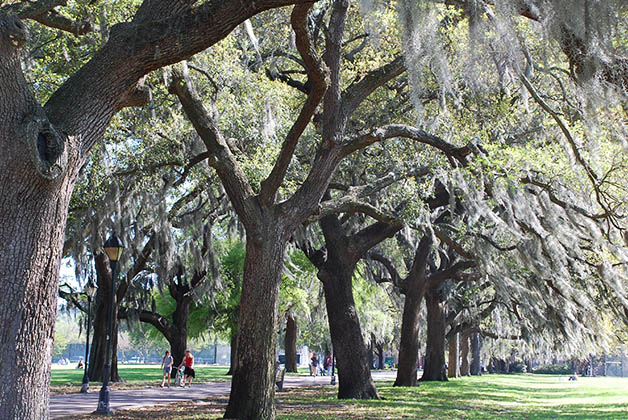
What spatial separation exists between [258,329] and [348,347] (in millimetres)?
6414

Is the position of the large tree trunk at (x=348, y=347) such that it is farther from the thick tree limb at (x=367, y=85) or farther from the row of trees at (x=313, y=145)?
the thick tree limb at (x=367, y=85)

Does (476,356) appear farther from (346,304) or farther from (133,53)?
(133,53)

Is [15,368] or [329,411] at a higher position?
[15,368]

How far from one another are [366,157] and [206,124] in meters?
5.93

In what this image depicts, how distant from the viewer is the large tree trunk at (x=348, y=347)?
15.5 m

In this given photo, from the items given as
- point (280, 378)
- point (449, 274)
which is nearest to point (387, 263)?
point (449, 274)

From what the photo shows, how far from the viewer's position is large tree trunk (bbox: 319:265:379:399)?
1550 centimetres

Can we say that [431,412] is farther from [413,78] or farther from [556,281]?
[413,78]

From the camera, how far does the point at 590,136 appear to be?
6.47m

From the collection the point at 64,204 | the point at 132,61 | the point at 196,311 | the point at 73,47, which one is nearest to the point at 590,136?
the point at 132,61

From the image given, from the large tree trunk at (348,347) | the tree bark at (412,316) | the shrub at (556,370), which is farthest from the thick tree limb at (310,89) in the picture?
the shrub at (556,370)

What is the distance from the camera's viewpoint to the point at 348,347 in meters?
15.5

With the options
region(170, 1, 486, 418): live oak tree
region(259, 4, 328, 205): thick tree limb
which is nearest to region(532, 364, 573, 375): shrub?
region(170, 1, 486, 418): live oak tree

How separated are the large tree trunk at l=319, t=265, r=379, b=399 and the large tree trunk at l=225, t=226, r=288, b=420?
6.05 meters
